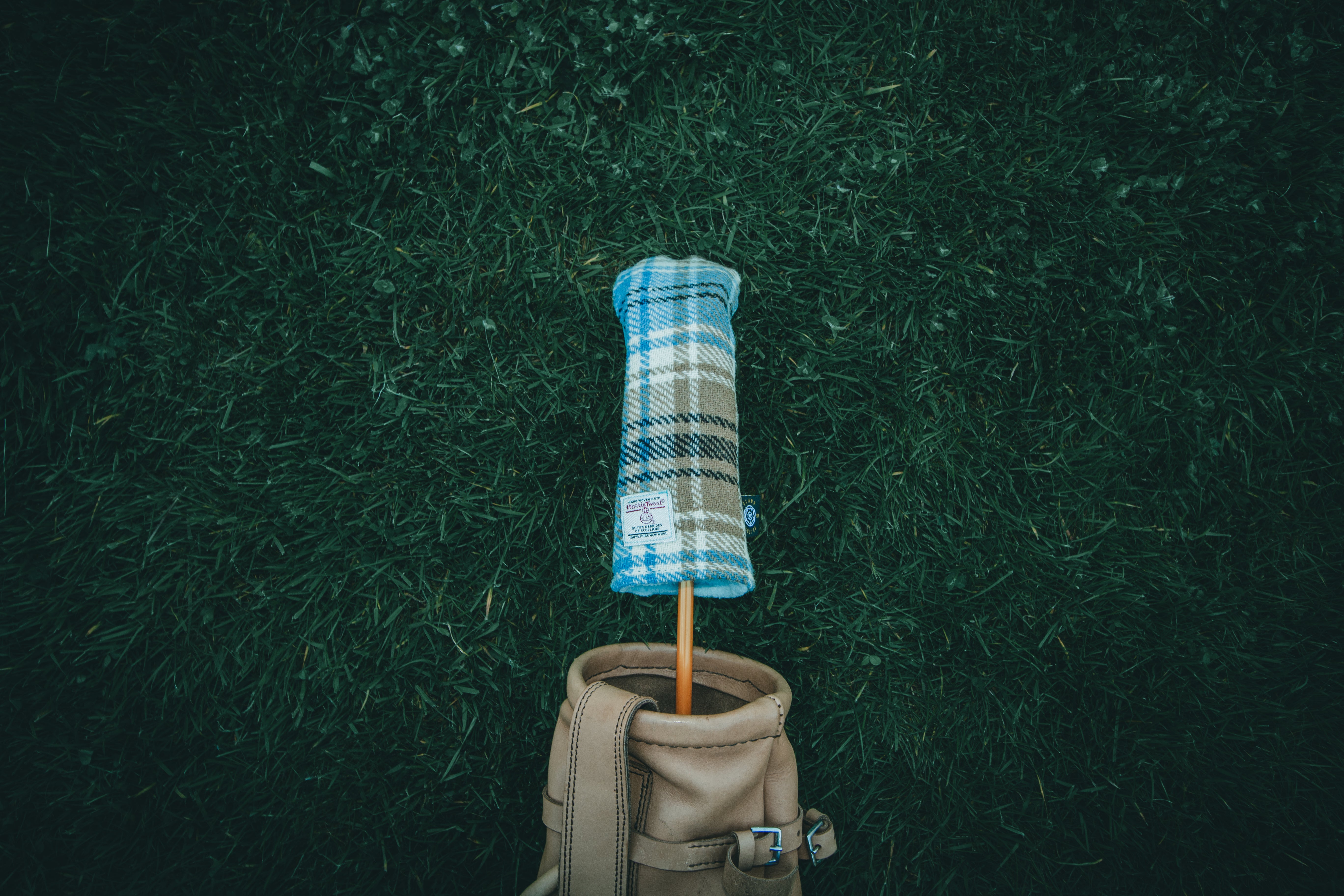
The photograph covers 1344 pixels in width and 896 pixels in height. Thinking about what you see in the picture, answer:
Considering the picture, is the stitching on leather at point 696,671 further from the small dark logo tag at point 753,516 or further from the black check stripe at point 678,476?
the black check stripe at point 678,476

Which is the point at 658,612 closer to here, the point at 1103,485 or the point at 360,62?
the point at 1103,485

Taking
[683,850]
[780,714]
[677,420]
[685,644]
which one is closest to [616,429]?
[677,420]

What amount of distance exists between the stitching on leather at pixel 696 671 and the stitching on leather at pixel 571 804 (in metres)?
0.27

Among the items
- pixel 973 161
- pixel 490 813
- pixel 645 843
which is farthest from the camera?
pixel 973 161

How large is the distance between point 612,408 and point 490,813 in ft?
3.99

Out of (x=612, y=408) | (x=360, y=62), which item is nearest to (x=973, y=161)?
(x=612, y=408)

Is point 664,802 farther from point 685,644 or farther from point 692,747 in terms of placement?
point 685,644

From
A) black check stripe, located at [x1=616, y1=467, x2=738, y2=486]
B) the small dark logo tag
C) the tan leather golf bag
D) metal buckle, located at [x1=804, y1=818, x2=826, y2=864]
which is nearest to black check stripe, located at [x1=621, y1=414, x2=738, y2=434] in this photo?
black check stripe, located at [x1=616, y1=467, x2=738, y2=486]

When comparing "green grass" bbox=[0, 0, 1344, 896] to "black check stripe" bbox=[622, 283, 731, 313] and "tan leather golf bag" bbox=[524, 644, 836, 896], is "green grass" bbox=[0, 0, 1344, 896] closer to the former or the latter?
"black check stripe" bbox=[622, 283, 731, 313]

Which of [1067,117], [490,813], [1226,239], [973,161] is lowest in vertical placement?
[490,813]

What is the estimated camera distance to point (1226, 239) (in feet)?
6.64

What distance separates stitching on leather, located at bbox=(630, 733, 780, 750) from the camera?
1334 mm

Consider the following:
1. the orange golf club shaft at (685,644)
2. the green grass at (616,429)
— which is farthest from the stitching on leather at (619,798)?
the green grass at (616,429)

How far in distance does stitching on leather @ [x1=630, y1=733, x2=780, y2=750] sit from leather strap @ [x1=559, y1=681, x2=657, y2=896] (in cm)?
5
